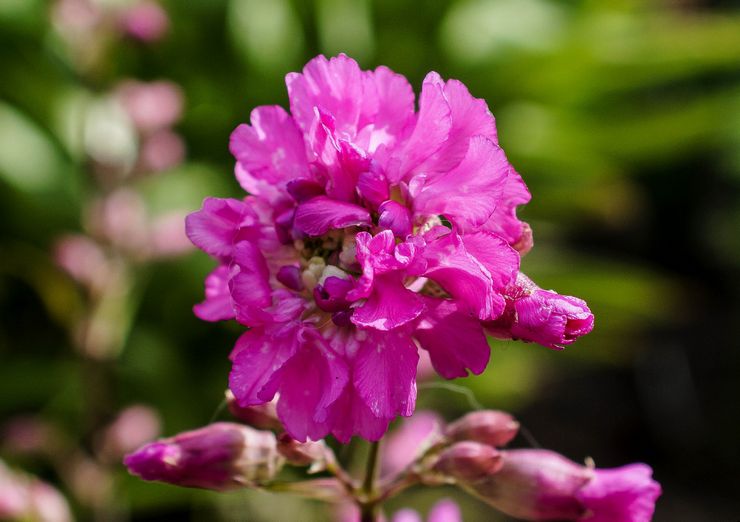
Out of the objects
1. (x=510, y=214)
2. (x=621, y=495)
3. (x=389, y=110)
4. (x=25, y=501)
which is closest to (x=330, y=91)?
(x=389, y=110)

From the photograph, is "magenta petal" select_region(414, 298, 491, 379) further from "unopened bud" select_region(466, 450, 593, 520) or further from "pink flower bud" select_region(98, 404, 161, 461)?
"pink flower bud" select_region(98, 404, 161, 461)

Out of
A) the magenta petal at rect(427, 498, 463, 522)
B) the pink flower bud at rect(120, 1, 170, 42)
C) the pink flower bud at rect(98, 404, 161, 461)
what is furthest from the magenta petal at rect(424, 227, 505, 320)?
the pink flower bud at rect(120, 1, 170, 42)

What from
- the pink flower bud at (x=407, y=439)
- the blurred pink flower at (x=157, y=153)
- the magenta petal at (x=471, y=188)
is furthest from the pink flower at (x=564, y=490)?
the blurred pink flower at (x=157, y=153)

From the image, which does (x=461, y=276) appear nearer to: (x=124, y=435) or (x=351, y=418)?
(x=351, y=418)

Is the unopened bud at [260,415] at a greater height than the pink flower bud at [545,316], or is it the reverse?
the pink flower bud at [545,316]

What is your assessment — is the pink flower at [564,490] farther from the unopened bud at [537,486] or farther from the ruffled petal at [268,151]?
the ruffled petal at [268,151]

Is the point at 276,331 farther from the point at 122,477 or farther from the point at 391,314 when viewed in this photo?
the point at 122,477
